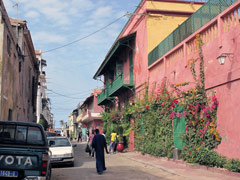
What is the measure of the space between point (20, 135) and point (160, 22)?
16.6 m

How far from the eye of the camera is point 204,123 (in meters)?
12.6

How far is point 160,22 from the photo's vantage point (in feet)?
73.8

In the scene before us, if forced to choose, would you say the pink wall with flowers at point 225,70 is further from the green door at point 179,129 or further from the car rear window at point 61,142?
the car rear window at point 61,142

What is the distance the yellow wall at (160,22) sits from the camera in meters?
22.3

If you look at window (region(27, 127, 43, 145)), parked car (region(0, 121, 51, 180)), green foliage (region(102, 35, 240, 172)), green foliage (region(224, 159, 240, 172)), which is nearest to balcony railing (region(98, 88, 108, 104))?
green foliage (region(102, 35, 240, 172))

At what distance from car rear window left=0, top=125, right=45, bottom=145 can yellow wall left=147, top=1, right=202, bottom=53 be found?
15164mm

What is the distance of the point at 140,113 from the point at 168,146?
5.44 metres

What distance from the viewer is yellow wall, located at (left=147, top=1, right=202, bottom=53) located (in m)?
22.3

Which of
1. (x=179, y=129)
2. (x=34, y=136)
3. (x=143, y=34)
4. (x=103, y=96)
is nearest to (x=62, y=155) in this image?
(x=179, y=129)

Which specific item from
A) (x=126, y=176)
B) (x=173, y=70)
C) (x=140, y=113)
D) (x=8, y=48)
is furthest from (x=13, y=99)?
(x=126, y=176)

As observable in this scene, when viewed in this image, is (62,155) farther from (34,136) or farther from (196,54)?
(196,54)

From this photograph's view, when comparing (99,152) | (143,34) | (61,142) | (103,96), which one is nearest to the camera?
(99,152)

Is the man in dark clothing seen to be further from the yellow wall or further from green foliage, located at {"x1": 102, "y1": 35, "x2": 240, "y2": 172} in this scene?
the yellow wall

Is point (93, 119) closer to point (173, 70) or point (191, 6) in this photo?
point (191, 6)
